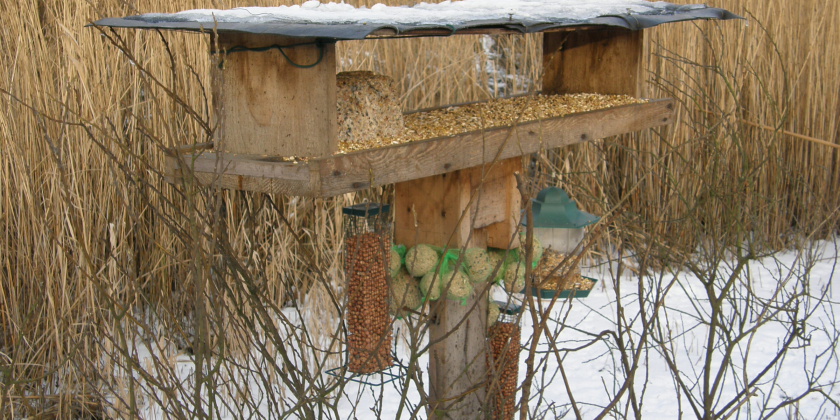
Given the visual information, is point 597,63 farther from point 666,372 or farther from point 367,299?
point 666,372

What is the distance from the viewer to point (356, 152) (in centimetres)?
158

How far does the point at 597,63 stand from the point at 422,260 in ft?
3.26

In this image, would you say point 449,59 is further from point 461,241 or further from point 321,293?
point 461,241

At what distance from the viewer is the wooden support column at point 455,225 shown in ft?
6.79

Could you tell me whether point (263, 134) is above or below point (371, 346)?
above

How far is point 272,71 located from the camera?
162cm


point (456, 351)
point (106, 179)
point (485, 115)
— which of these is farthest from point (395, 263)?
point (106, 179)

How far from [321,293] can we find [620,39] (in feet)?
5.24

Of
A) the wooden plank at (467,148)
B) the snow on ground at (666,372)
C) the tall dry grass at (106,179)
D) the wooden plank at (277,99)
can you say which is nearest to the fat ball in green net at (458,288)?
the wooden plank at (467,148)

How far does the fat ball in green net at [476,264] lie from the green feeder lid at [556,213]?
468 mm

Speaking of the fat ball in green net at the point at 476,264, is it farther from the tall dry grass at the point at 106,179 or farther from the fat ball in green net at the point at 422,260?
the tall dry grass at the point at 106,179

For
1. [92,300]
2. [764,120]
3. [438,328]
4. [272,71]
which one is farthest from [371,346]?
[764,120]

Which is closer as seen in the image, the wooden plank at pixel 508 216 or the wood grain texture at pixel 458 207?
the wood grain texture at pixel 458 207

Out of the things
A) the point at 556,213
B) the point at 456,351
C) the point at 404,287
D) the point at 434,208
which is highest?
the point at 434,208
